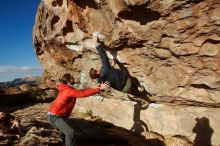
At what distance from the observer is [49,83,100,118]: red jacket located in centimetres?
733

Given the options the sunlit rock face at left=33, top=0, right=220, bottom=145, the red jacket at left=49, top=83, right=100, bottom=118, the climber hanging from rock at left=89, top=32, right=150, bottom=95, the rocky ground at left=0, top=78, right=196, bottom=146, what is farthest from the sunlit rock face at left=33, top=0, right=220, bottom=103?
the red jacket at left=49, top=83, right=100, bottom=118

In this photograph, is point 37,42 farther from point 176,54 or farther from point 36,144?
point 176,54

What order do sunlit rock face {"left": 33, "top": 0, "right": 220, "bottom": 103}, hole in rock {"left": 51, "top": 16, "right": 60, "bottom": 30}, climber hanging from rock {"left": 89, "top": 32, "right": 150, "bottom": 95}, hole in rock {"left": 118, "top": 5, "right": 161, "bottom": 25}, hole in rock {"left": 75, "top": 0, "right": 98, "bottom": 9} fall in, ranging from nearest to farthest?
sunlit rock face {"left": 33, "top": 0, "right": 220, "bottom": 103} < hole in rock {"left": 118, "top": 5, "right": 161, "bottom": 25} < climber hanging from rock {"left": 89, "top": 32, "right": 150, "bottom": 95} < hole in rock {"left": 75, "top": 0, "right": 98, "bottom": 9} < hole in rock {"left": 51, "top": 16, "right": 60, "bottom": 30}

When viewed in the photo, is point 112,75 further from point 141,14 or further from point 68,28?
point 68,28

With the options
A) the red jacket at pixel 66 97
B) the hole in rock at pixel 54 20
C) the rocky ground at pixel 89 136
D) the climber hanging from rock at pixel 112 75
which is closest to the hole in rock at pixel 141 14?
the climber hanging from rock at pixel 112 75

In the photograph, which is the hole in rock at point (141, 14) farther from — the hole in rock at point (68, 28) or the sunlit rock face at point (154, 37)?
the hole in rock at point (68, 28)

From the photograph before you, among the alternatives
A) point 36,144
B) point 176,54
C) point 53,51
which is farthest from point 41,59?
point 176,54

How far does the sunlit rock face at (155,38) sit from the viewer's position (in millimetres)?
7691

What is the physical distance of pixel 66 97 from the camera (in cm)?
741

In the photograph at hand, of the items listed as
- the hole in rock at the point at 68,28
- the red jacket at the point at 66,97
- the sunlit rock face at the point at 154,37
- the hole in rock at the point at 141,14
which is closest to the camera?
the red jacket at the point at 66,97

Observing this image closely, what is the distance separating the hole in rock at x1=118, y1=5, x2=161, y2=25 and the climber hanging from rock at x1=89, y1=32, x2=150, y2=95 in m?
1.26

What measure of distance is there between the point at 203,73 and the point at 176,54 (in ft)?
3.34

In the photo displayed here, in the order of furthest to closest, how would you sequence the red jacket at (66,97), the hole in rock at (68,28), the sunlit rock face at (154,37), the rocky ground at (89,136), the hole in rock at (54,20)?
the hole in rock at (54,20)
the hole in rock at (68,28)
the rocky ground at (89,136)
the sunlit rock face at (154,37)
the red jacket at (66,97)

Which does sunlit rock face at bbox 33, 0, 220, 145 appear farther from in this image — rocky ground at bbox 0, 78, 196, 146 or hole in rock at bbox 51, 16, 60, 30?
rocky ground at bbox 0, 78, 196, 146
